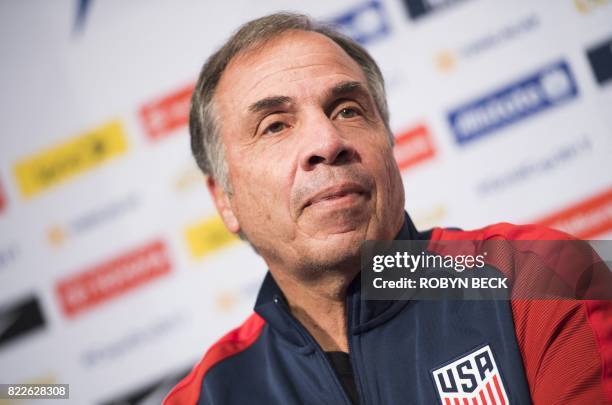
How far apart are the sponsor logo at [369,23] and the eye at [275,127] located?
155 centimetres

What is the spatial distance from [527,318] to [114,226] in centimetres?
203

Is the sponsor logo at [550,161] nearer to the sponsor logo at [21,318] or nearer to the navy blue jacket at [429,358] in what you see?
the navy blue jacket at [429,358]

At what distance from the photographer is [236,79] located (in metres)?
1.19

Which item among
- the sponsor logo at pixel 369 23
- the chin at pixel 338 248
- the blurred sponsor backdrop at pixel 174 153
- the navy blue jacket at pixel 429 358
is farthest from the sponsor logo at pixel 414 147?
the chin at pixel 338 248

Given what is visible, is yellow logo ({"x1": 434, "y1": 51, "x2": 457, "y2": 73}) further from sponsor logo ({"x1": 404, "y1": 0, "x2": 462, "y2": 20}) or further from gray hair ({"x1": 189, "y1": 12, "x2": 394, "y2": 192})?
gray hair ({"x1": 189, "y1": 12, "x2": 394, "y2": 192})

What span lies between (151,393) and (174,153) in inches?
40.5

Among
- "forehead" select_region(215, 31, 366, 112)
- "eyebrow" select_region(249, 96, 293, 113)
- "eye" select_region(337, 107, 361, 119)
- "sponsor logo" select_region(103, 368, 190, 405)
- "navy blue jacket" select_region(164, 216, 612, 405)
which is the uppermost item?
"forehead" select_region(215, 31, 366, 112)

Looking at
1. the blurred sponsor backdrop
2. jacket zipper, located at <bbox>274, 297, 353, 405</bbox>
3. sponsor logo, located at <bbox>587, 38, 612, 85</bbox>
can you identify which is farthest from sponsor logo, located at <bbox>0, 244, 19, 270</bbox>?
sponsor logo, located at <bbox>587, 38, 612, 85</bbox>

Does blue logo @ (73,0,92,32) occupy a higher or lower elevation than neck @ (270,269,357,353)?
higher

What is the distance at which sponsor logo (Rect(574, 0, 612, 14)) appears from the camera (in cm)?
249

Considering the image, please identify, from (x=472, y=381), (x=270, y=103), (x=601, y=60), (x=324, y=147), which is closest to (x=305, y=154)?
(x=324, y=147)

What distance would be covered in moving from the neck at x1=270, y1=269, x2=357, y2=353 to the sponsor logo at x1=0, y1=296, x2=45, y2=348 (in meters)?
1.87

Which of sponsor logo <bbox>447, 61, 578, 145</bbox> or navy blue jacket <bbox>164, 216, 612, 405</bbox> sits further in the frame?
sponsor logo <bbox>447, 61, 578, 145</bbox>

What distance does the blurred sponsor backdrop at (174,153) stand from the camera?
8.04 feet
